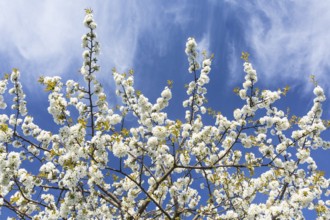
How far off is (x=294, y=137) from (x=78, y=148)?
6.14m

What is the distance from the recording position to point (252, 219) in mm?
8781

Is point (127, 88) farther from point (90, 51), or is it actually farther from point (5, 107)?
point (5, 107)

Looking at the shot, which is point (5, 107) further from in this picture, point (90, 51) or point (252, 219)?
point (252, 219)

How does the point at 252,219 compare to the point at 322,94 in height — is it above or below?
below

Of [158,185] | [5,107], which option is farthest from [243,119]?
[5,107]

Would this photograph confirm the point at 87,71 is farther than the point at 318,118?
No

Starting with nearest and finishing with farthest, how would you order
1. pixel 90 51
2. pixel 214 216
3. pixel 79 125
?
pixel 79 125
pixel 90 51
pixel 214 216

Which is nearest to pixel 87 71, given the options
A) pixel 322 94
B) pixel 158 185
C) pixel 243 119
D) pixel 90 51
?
pixel 90 51

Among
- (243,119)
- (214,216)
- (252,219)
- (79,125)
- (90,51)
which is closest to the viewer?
(79,125)

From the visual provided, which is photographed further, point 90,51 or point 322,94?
point 322,94

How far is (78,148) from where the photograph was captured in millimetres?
7938

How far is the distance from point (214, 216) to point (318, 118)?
4564 mm

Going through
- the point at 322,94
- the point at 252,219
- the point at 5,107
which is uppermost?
the point at 322,94

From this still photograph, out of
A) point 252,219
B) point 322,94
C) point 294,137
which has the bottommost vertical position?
point 252,219
